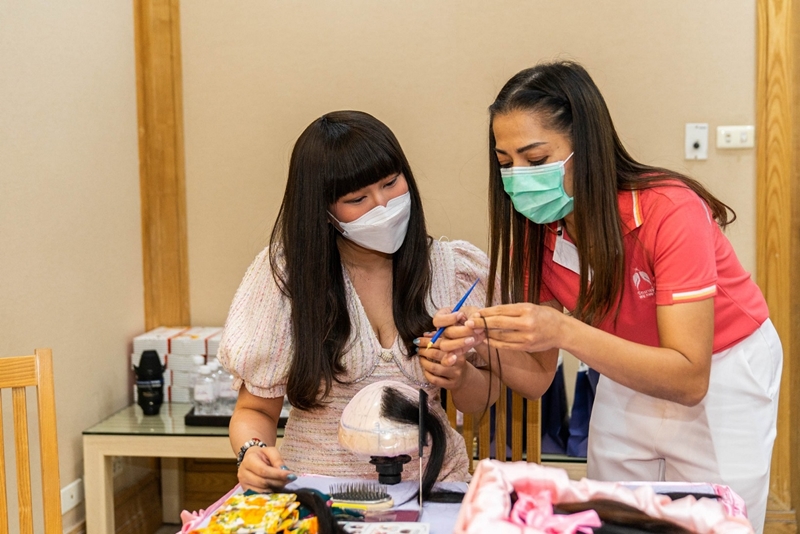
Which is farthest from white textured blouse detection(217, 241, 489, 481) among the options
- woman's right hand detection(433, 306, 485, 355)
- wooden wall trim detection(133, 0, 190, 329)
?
wooden wall trim detection(133, 0, 190, 329)

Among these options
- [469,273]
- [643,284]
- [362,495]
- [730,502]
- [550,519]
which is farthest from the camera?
[469,273]

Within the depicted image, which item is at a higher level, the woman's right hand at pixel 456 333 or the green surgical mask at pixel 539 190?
the green surgical mask at pixel 539 190

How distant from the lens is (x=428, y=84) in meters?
2.82

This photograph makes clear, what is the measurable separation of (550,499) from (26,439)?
1.03 metres

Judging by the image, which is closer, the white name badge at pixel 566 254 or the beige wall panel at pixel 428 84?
Answer: the white name badge at pixel 566 254

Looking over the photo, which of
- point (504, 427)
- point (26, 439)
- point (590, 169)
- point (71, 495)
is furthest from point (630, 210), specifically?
point (71, 495)

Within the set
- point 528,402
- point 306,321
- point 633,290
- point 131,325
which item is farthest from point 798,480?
point 131,325

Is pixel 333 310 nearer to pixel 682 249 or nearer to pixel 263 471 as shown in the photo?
pixel 263 471

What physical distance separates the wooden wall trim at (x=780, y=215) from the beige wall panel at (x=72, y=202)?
2.27m

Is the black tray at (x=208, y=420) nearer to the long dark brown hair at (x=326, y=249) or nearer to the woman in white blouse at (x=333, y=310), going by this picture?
the woman in white blouse at (x=333, y=310)

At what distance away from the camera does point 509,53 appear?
2777 millimetres

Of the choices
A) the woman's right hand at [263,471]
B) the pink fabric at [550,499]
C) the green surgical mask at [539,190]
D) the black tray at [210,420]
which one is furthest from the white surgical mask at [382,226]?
the black tray at [210,420]

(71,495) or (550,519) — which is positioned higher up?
(550,519)

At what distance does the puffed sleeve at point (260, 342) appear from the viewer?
1.58 metres
